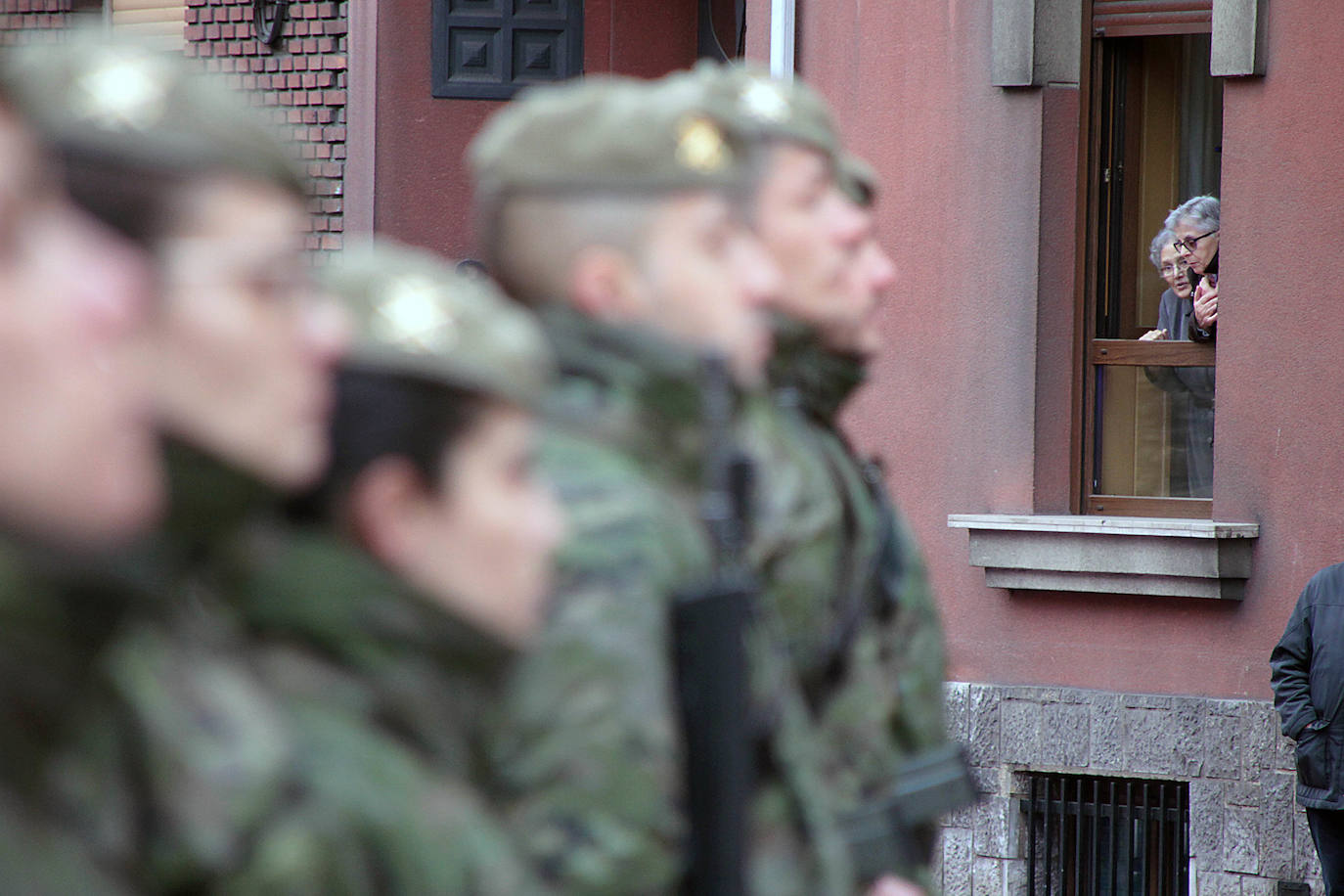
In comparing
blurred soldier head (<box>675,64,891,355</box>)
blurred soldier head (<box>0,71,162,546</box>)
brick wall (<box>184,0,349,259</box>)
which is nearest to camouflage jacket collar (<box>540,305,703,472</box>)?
blurred soldier head (<box>675,64,891,355</box>)

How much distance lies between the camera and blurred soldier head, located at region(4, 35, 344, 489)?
139 cm

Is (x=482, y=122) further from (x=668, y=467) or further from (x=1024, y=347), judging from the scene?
(x=668, y=467)

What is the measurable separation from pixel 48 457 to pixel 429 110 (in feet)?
34.7

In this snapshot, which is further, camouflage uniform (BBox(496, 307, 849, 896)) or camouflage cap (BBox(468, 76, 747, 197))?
camouflage cap (BBox(468, 76, 747, 197))

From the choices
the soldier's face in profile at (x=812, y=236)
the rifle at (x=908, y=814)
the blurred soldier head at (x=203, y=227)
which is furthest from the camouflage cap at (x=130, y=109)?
the rifle at (x=908, y=814)

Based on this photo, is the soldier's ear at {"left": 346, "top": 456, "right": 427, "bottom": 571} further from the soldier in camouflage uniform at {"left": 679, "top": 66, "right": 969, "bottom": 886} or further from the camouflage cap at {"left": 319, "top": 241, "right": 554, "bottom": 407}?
the soldier in camouflage uniform at {"left": 679, "top": 66, "right": 969, "bottom": 886}

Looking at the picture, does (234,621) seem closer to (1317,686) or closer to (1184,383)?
(1317,686)

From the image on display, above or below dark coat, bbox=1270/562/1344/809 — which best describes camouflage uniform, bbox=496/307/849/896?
above

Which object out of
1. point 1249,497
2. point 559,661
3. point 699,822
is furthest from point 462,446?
point 1249,497

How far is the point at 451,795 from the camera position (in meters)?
1.57

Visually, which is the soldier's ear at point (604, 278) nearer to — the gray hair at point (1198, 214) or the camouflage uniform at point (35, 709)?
the camouflage uniform at point (35, 709)

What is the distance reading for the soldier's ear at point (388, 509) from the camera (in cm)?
159

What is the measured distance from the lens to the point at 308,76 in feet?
38.0

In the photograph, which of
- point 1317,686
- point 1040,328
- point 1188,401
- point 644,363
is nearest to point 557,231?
point 644,363
